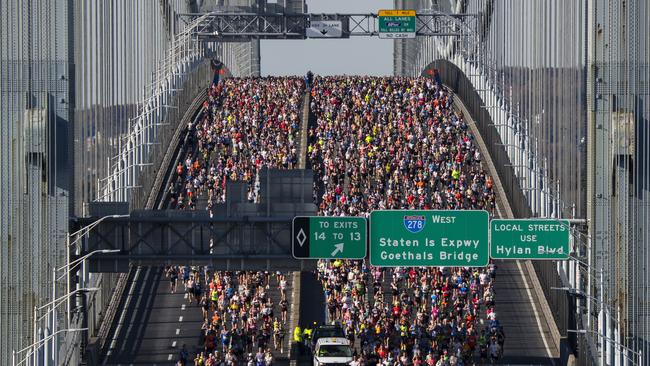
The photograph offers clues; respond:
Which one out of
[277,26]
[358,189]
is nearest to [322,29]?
[277,26]

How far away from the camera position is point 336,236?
2500 inches

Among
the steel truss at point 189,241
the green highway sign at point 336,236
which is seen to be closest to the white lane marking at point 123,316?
the steel truss at point 189,241

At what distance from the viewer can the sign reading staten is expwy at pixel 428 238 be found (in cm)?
6341

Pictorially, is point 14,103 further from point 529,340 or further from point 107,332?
point 529,340

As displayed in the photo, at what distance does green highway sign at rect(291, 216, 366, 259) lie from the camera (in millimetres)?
63500

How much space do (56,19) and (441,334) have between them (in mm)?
18483

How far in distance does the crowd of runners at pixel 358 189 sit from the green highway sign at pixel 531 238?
6.82 meters

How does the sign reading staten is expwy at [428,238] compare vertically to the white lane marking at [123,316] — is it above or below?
above

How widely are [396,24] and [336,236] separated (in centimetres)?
5599

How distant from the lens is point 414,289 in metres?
76.7

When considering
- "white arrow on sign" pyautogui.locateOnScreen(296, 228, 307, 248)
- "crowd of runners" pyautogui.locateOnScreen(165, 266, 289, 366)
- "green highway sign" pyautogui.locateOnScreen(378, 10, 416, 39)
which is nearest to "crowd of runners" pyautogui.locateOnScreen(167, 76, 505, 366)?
"crowd of runners" pyautogui.locateOnScreen(165, 266, 289, 366)

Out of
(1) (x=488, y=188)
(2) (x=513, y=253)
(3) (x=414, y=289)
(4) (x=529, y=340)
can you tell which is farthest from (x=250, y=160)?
(2) (x=513, y=253)

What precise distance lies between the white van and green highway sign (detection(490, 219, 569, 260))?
6.82m

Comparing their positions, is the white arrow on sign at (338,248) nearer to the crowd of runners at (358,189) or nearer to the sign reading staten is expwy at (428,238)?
the sign reading staten is expwy at (428,238)
